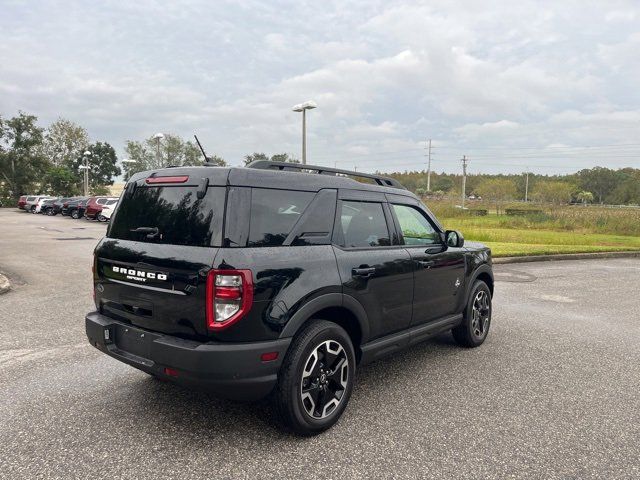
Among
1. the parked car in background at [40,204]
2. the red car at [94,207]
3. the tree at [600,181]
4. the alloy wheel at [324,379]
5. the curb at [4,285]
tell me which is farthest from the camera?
the tree at [600,181]

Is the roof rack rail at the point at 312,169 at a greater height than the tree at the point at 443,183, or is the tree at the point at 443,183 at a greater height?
the tree at the point at 443,183

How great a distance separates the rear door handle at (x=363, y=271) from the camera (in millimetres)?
3488

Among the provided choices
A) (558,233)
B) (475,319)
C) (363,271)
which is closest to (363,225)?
(363,271)

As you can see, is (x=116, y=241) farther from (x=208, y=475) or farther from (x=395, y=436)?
(x=395, y=436)

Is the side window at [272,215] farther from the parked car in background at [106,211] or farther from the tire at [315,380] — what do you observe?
the parked car in background at [106,211]

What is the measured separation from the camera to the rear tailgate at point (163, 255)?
114 inches

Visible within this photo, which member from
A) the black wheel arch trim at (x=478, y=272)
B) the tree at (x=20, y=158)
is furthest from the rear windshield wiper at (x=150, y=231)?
the tree at (x=20, y=158)

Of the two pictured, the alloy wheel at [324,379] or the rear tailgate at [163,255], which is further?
the alloy wheel at [324,379]

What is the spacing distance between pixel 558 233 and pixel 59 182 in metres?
60.6

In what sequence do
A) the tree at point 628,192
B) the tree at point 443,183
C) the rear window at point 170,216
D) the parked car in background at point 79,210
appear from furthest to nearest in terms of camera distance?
the tree at point 443,183, the tree at point 628,192, the parked car in background at point 79,210, the rear window at point 170,216

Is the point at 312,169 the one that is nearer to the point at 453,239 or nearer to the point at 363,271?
the point at 363,271

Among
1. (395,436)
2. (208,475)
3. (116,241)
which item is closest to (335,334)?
(395,436)

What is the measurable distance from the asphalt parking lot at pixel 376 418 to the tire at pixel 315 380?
138 mm

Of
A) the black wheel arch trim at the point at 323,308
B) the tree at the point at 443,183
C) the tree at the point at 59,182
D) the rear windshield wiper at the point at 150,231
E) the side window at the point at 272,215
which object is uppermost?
the tree at the point at 443,183
